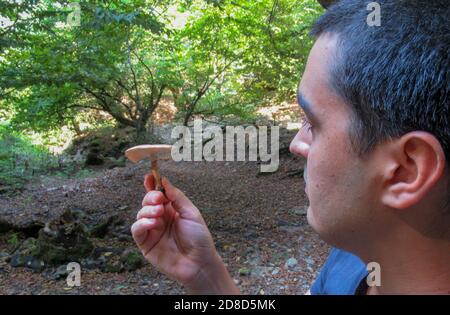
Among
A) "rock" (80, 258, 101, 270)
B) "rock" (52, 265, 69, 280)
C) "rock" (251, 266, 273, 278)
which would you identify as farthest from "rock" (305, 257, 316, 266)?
"rock" (52, 265, 69, 280)

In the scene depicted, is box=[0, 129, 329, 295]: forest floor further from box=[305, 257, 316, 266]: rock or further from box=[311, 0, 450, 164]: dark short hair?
box=[311, 0, 450, 164]: dark short hair

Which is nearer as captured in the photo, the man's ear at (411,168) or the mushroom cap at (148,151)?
the man's ear at (411,168)

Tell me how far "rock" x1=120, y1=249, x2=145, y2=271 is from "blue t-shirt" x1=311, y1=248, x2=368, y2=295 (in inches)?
87.9

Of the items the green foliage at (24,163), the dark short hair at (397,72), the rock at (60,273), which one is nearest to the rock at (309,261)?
the rock at (60,273)

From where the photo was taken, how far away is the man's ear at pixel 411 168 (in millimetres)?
797

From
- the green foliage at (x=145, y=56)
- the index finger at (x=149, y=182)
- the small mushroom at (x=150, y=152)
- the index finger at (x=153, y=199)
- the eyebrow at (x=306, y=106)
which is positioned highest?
the green foliage at (x=145, y=56)

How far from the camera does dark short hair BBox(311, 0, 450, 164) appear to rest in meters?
0.80

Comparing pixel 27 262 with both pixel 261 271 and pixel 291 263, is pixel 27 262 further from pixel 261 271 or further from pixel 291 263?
pixel 291 263

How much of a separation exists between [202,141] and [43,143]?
16.6 feet

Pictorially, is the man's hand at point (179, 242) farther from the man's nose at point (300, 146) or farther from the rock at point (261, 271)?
the rock at point (261, 271)

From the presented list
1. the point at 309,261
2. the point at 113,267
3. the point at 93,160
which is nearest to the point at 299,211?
the point at 309,261

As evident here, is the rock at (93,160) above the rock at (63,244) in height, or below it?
above

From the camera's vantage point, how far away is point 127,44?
6.79 meters
